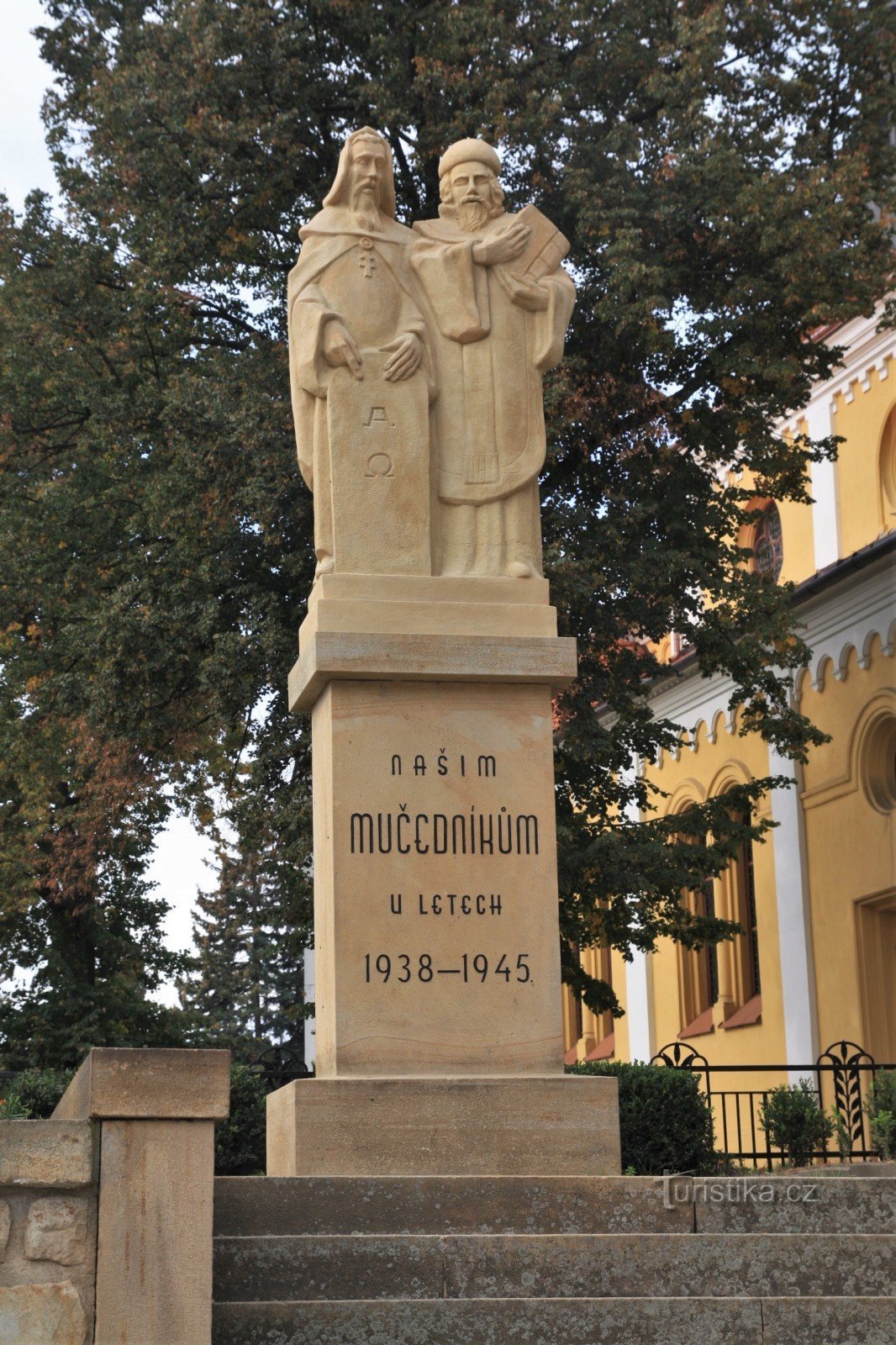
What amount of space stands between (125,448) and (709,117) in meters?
6.82

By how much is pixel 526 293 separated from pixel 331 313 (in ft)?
3.57

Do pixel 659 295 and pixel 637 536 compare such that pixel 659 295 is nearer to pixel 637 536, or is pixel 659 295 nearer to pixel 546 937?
pixel 637 536

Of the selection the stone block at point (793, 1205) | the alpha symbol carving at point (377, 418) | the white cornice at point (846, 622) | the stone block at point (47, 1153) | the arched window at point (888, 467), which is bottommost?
the stone block at point (793, 1205)

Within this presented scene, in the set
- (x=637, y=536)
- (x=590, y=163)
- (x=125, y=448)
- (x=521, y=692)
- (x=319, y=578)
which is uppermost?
(x=590, y=163)

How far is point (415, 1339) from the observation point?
6.37m

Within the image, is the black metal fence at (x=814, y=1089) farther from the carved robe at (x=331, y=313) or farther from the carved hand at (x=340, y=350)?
the carved hand at (x=340, y=350)

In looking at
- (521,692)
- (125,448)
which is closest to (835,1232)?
(521,692)

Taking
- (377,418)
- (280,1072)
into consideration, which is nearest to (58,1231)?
(377,418)

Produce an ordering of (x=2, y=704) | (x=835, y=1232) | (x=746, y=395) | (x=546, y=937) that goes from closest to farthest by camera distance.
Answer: (x=835, y=1232) → (x=546, y=937) → (x=746, y=395) → (x=2, y=704)

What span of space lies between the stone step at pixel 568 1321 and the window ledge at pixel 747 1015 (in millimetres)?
18469

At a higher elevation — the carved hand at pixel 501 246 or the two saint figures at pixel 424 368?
the carved hand at pixel 501 246

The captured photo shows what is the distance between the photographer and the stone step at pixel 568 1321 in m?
6.31

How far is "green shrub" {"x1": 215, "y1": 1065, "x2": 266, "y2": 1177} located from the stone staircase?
786 centimetres

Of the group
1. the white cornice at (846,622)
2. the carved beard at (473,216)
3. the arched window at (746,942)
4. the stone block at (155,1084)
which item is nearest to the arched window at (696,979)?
the arched window at (746,942)
